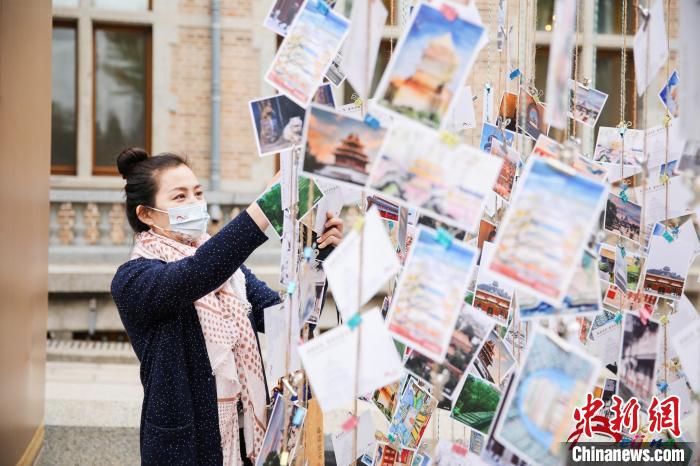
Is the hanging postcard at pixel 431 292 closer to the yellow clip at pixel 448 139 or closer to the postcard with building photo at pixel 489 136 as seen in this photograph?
the yellow clip at pixel 448 139

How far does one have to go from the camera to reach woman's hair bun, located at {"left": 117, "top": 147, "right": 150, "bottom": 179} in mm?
1925

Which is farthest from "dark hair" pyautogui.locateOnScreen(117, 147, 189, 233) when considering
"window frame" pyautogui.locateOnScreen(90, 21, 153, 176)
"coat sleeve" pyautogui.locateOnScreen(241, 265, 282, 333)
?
"window frame" pyautogui.locateOnScreen(90, 21, 153, 176)

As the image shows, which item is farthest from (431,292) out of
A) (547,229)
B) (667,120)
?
(667,120)

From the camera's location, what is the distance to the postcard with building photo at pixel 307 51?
1.20 metres

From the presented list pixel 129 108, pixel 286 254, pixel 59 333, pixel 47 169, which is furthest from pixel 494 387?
pixel 129 108

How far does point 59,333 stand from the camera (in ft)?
20.6

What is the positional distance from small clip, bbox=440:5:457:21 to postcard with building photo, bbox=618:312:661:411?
1.92ft

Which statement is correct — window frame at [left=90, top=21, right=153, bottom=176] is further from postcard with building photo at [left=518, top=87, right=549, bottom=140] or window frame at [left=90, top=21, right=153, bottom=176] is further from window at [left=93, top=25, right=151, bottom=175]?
postcard with building photo at [left=518, top=87, right=549, bottom=140]

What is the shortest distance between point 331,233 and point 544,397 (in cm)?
67

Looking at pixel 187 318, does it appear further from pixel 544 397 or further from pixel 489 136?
pixel 544 397

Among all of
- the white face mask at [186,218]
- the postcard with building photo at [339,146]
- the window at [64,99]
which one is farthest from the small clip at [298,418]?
the window at [64,99]

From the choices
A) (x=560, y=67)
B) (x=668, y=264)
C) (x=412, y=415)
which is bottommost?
(x=412, y=415)

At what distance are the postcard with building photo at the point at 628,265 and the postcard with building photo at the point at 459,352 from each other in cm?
40

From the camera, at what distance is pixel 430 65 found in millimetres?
1080
